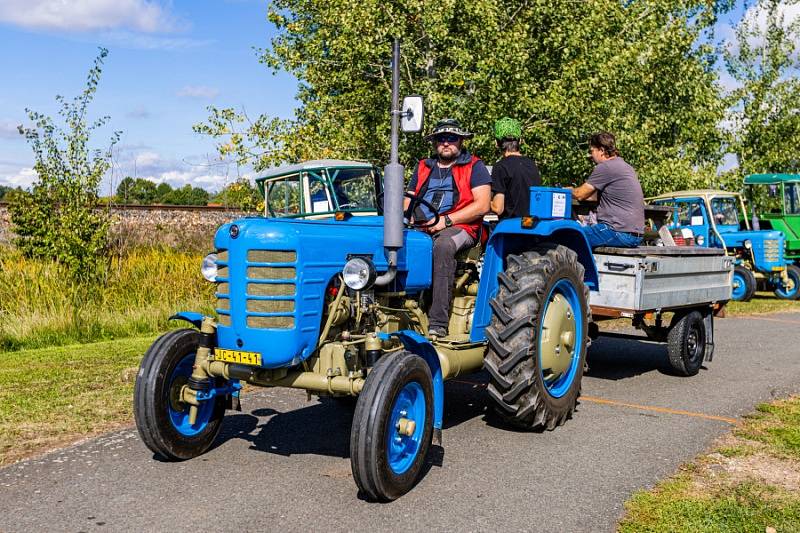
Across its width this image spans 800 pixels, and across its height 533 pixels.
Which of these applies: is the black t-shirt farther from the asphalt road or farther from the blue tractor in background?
the blue tractor in background

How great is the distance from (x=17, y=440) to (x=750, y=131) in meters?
24.8

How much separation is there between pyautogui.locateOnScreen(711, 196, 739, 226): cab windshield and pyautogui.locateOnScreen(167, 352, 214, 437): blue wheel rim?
48.9 ft

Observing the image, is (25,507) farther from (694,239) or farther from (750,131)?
(750,131)

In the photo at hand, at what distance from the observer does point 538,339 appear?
217 inches

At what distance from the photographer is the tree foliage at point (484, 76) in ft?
44.9

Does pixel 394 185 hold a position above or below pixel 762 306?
above

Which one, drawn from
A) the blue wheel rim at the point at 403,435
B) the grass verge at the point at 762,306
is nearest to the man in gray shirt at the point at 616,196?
the blue wheel rim at the point at 403,435

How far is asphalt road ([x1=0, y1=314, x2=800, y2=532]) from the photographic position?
159 inches

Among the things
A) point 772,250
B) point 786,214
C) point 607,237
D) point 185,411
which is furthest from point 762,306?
point 185,411

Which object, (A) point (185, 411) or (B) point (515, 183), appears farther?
(B) point (515, 183)

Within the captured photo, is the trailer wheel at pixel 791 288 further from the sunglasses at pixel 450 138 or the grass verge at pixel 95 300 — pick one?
the sunglasses at pixel 450 138

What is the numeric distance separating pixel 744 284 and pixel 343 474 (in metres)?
14.5

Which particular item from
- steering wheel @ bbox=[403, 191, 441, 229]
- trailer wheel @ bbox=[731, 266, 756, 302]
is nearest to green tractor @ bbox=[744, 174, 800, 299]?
trailer wheel @ bbox=[731, 266, 756, 302]

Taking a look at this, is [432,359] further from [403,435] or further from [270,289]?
[270,289]
